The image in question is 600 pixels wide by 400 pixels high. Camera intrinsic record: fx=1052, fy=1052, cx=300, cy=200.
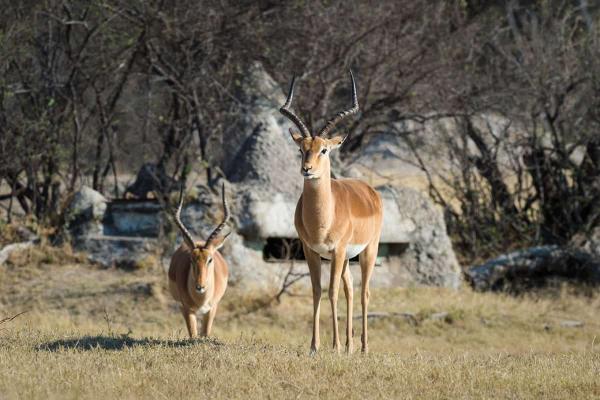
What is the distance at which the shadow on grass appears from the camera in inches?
333

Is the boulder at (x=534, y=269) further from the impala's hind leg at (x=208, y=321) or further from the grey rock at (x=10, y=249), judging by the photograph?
the grey rock at (x=10, y=249)

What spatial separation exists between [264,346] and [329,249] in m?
1.02

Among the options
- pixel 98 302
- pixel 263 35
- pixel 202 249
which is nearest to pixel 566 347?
pixel 202 249

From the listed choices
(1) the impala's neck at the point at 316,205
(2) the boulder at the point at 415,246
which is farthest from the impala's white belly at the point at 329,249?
(2) the boulder at the point at 415,246

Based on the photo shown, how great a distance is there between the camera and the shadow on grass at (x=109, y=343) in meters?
8.47

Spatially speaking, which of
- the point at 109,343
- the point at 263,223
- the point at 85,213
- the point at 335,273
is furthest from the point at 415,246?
the point at 109,343

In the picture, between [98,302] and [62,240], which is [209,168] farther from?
[98,302]

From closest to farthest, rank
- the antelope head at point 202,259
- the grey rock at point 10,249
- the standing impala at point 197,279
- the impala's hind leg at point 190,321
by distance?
the antelope head at point 202,259, the standing impala at point 197,279, the impala's hind leg at point 190,321, the grey rock at point 10,249

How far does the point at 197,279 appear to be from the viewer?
10383mm

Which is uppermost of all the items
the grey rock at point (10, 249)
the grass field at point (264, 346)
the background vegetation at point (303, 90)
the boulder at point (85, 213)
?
the background vegetation at point (303, 90)

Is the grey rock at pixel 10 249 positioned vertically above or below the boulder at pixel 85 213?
below

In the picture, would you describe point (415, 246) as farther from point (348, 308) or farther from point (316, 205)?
point (316, 205)

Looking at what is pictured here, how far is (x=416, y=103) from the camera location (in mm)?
20156

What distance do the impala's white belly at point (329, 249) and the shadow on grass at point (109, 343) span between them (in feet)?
3.69
